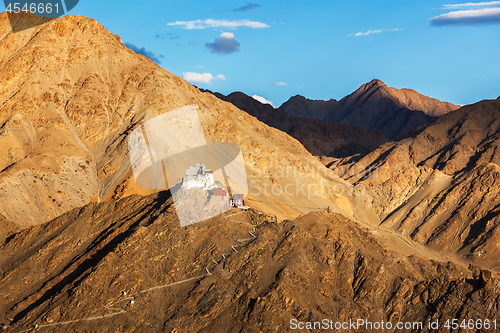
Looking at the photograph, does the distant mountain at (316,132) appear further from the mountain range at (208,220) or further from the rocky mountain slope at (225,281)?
the rocky mountain slope at (225,281)

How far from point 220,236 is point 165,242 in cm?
412

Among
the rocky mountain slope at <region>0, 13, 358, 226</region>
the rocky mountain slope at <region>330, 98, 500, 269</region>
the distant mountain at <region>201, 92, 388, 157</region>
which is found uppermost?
the rocky mountain slope at <region>0, 13, 358, 226</region>

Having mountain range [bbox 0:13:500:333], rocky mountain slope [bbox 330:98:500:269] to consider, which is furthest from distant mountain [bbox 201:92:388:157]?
rocky mountain slope [bbox 330:98:500:269]

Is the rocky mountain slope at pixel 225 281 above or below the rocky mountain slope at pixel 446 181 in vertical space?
above

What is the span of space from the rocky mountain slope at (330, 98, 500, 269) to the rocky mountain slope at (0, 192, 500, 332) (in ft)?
114

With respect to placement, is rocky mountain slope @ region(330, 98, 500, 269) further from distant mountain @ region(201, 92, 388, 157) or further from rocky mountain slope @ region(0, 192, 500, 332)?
rocky mountain slope @ region(0, 192, 500, 332)

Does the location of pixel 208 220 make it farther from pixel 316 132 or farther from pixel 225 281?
pixel 316 132

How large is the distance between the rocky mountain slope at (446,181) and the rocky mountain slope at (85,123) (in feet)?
37.0

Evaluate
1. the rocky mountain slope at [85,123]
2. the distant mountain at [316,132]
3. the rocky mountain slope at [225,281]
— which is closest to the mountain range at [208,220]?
the rocky mountain slope at [225,281]

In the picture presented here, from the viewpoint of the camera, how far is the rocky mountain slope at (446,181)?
65.9m

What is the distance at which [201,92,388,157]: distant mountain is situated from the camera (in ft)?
425

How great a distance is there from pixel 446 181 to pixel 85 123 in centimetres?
5891

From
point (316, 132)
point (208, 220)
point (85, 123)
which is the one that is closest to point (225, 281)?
point (208, 220)

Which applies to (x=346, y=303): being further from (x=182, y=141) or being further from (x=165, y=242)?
(x=182, y=141)
